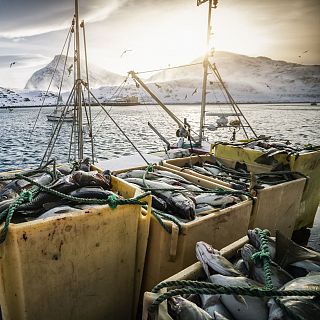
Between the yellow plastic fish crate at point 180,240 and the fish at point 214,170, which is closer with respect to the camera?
the yellow plastic fish crate at point 180,240

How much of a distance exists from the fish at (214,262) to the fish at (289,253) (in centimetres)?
53

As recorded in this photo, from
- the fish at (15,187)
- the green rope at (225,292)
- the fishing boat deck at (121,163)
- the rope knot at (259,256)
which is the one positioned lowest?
the fishing boat deck at (121,163)

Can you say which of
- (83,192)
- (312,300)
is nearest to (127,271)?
(83,192)

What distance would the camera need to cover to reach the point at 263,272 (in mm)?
2090

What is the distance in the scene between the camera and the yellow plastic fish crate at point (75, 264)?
1.88 m

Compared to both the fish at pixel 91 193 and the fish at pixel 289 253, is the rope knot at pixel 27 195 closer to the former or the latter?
the fish at pixel 91 193

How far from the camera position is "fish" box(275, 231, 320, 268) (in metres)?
2.28

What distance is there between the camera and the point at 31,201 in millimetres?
2346

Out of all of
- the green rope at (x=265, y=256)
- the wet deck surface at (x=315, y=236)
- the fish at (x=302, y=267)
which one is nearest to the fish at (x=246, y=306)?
the green rope at (x=265, y=256)

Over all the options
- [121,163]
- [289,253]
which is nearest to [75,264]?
[289,253]

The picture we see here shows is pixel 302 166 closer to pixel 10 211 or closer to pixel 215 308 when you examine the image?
pixel 215 308

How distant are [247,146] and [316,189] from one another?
5.49 ft

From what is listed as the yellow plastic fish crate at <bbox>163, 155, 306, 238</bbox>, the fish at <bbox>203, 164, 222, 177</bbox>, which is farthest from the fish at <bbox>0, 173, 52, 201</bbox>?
the fish at <bbox>203, 164, 222, 177</bbox>

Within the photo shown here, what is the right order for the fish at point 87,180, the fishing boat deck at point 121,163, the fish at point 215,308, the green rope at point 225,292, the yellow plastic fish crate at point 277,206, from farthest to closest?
the fishing boat deck at point 121,163
the yellow plastic fish crate at point 277,206
the fish at point 87,180
the fish at point 215,308
the green rope at point 225,292
